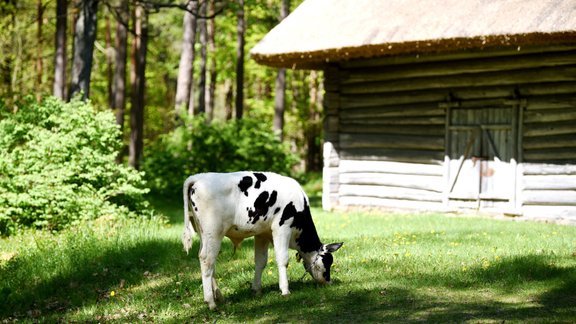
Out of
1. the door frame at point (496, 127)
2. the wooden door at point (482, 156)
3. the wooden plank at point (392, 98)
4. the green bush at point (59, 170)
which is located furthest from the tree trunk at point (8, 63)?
the wooden door at point (482, 156)

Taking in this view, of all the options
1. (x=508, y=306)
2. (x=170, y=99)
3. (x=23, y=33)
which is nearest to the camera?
(x=508, y=306)

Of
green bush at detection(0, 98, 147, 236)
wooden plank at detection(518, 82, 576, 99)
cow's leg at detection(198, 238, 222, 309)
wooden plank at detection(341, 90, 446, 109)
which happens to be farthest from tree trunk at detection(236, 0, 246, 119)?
cow's leg at detection(198, 238, 222, 309)

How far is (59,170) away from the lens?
41.6ft

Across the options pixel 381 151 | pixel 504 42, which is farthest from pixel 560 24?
pixel 381 151

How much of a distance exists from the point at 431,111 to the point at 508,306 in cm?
919

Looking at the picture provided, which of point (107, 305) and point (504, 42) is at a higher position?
point (504, 42)

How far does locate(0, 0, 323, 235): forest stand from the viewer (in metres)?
12.9

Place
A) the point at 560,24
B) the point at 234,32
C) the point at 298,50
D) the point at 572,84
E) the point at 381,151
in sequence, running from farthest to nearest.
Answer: the point at 234,32, the point at 381,151, the point at 298,50, the point at 572,84, the point at 560,24

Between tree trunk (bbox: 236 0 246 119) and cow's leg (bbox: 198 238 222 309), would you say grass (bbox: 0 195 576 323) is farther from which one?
tree trunk (bbox: 236 0 246 119)

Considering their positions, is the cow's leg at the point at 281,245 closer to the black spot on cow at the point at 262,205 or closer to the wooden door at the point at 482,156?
the black spot on cow at the point at 262,205

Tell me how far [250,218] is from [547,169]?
8694 millimetres

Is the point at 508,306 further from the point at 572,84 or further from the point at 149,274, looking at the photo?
the point at 572,84

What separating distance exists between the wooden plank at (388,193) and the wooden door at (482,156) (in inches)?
20.5

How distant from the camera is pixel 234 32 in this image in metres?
33.7
